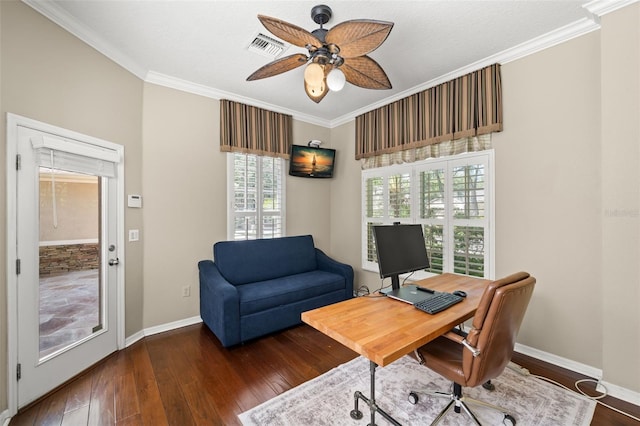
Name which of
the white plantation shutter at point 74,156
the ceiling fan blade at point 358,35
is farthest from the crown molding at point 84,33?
the ceiling fan blade at point 358,35

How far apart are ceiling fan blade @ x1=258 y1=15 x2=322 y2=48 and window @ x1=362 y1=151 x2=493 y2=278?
1809 millimetres

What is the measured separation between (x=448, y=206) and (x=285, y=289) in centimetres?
208

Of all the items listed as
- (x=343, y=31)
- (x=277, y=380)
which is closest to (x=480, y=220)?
(x=343, y=31)

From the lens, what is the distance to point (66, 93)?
6.68 ft

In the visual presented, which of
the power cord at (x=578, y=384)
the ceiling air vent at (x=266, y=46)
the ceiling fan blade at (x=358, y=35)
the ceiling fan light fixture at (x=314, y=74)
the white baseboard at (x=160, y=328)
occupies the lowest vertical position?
the power cord at (x=578, y=384)

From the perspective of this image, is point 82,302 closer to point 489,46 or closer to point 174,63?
point 174,63

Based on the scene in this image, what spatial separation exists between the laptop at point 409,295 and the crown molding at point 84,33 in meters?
3.17

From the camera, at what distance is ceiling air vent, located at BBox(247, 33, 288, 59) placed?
2.26m

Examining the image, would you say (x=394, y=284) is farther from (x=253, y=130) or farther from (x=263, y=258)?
(x=253, y=130)

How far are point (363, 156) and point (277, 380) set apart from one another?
2.98m

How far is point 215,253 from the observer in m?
3.17

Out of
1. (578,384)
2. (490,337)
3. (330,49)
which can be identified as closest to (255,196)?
(330,49)

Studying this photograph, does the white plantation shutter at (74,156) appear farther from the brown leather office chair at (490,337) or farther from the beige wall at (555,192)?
the beige wall at (555,192)

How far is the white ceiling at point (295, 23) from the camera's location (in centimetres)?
190
